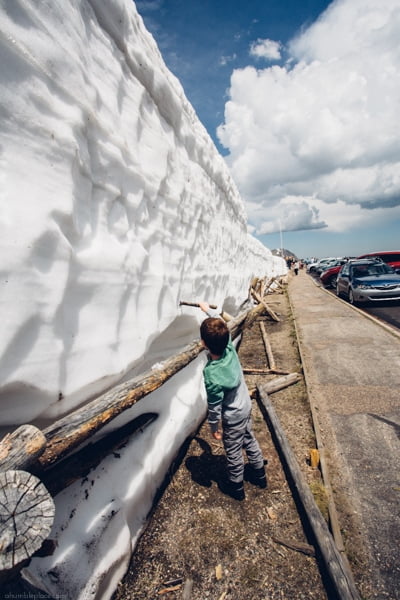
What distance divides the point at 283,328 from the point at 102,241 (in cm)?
764

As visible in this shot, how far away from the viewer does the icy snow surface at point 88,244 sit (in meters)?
1.61

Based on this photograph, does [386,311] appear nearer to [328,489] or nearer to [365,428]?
[365,428]

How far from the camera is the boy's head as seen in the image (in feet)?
8.85

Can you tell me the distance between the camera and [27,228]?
162cm

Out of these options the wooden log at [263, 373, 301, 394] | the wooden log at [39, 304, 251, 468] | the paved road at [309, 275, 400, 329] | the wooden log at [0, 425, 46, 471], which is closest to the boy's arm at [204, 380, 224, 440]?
the wooden log at [39, 304, 251, 468]

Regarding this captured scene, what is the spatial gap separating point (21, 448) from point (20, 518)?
0.28 m

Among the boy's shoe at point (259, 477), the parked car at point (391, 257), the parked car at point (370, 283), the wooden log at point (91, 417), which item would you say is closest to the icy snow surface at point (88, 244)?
the wooden log at point (91, 417)

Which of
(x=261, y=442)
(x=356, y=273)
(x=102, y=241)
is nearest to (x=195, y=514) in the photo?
(x=261, y=442)

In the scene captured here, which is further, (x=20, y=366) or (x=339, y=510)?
(x=339, y=510)

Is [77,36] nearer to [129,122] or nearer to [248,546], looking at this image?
[129,122]

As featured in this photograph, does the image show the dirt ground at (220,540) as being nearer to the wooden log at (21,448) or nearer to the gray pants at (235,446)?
the gray pants at (235,446)

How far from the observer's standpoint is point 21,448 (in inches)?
51.9

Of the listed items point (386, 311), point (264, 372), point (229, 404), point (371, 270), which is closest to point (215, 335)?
point (229, 404)

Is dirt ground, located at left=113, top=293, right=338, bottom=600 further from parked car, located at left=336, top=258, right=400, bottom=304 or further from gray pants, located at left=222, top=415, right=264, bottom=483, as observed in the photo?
parked car, located at left=336, top=258, right=400, bottom=304
